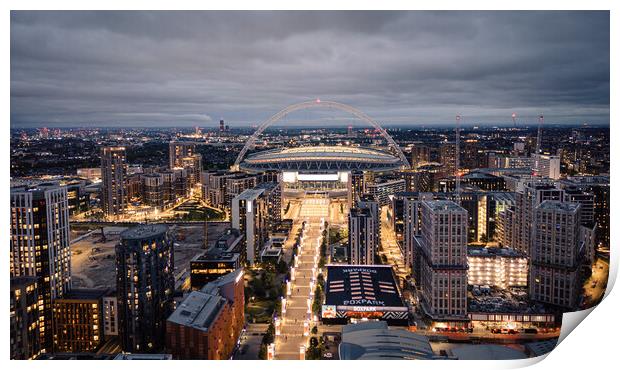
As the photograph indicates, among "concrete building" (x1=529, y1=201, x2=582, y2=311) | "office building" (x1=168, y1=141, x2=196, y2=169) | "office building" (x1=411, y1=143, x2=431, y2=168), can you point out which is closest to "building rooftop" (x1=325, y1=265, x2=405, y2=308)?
"concrete building" (x1=529, y1=201, x2=582, y2=311)

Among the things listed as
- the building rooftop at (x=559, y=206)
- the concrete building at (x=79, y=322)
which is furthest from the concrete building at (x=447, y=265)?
the concrete building at (x=79, y=322)

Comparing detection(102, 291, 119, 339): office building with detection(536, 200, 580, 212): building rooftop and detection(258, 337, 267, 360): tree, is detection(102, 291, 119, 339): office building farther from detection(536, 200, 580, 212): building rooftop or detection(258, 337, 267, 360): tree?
detection(536, 200, 580, 212): building rooftop

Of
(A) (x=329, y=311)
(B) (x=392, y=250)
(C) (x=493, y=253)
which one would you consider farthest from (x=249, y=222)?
(C) (x=493, y=253)

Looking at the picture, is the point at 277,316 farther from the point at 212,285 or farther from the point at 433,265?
the point at 433,265

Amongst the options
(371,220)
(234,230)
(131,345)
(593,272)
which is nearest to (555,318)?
(593,272)

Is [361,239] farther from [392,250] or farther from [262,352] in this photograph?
[262,352]

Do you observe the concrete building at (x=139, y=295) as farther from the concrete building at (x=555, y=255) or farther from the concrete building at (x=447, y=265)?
the concrete building at (x=555, y=255)
